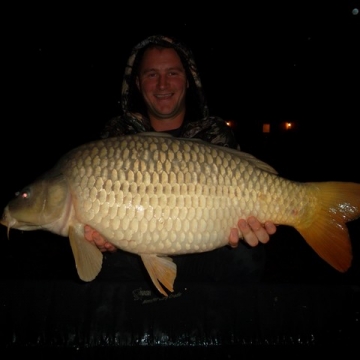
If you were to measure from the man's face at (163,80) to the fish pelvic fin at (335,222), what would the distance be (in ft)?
3.78

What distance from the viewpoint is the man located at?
191 centimetres

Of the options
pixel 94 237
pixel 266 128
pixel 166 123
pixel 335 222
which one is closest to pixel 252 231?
pixel 335 222

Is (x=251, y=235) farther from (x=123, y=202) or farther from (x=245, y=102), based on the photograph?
(x=245, y=102)

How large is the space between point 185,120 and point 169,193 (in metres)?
1.30

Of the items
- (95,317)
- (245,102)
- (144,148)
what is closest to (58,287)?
(95,317)

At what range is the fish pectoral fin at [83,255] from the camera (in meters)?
1.32

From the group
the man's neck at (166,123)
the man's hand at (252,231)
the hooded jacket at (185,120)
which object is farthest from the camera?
the man's neck at (166,123)

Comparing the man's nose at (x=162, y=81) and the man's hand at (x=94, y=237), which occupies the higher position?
the man's nose at (x=162, y=81)

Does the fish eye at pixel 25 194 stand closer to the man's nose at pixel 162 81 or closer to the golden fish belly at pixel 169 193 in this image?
the golden fish belly at pixel 169 193

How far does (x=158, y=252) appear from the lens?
4.32ft

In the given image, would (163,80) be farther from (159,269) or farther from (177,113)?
(159,269)

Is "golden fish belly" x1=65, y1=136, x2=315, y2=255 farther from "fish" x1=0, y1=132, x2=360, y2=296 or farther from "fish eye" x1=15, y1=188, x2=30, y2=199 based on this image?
"fish eye" x1=15, y1=188, x2=30, y2=199

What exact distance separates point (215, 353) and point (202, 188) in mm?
785

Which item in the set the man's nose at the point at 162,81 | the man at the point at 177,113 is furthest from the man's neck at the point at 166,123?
the man's nose at the point at 162,81
